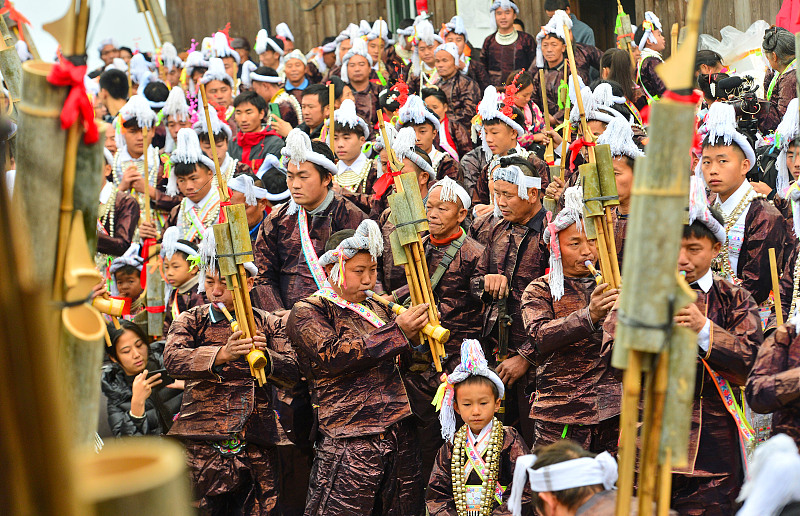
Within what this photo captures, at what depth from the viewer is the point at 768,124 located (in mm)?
7715

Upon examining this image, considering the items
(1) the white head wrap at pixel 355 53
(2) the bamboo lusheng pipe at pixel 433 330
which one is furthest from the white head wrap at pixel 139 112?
(2) the bamboo lusheng pipe at pixel 433 330

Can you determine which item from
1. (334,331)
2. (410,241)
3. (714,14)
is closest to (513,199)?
(410,241)

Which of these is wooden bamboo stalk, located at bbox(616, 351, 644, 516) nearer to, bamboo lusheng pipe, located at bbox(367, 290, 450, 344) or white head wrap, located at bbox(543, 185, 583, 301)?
bamboo lusheng pipe, located at bbox(367, 290, 450, 344)

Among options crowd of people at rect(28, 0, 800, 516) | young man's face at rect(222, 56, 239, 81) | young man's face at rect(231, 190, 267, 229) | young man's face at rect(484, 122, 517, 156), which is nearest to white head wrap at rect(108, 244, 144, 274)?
crowd of people at rect(28, 0, 800, 516)

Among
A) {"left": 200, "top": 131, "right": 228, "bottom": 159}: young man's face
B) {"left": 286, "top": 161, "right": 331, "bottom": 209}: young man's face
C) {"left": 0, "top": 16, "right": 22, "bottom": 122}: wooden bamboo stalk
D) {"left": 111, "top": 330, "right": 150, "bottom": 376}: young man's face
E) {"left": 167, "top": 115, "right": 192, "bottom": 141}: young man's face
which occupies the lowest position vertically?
{"left": 111, "top": 330, "right": 150, "bottom": 376}: young man's face

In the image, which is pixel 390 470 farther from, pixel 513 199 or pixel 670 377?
pixel 670 377

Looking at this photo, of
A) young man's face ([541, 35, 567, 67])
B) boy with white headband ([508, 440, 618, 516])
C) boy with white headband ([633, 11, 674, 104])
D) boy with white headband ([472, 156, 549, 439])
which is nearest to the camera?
boy with white headband ([508, 440, 618, 516])

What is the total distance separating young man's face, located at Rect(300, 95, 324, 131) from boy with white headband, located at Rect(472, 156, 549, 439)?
14.1ft

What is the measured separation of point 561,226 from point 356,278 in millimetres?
1108

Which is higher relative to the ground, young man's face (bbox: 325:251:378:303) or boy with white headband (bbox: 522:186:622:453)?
young man's face (bbox: 325:251:378:303)

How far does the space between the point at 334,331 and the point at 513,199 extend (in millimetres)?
1643

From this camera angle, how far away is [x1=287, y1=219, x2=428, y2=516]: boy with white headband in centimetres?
477

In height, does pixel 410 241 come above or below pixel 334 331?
above

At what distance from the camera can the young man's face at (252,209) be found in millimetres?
7023
